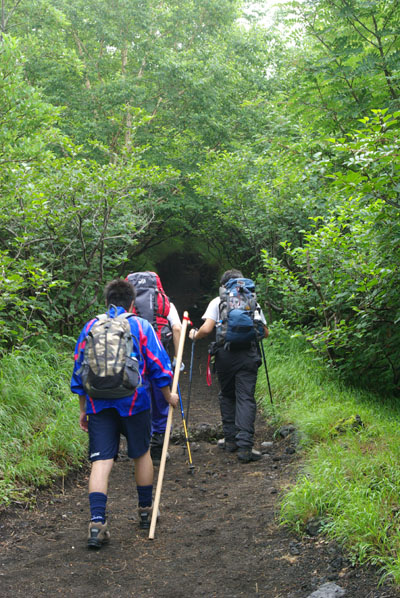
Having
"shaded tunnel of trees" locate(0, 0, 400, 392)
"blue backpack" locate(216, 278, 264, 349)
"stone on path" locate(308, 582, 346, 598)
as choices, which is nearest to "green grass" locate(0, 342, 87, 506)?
"shaded tunnel of trees" locate(0, 0, 400, 392)

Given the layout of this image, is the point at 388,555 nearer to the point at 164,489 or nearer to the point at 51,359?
the point at 164,489

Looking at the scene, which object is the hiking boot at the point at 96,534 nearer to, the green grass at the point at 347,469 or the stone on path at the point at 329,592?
the green grass at the point at 347,469

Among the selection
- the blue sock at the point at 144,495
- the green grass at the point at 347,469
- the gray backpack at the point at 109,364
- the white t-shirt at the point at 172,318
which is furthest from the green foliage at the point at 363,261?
the blue sock at the point at 144,495

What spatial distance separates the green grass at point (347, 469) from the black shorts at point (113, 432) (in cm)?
117

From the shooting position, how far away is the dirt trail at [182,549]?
3211mm

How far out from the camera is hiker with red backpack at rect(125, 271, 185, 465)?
5.55 metres

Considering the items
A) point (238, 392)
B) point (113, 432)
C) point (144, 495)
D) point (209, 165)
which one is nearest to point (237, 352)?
point (238, 392)

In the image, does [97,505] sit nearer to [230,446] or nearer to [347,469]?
[347,469]

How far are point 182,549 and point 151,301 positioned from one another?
8.16 feet

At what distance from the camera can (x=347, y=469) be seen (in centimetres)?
419

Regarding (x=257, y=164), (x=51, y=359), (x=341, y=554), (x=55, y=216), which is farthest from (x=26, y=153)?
(x=341, y=554)

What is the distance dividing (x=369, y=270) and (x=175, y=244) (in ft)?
43.8

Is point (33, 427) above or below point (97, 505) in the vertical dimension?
above

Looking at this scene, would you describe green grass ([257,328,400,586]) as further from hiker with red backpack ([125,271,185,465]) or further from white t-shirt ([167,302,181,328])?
white t-shirt ([167,302,181,328])
